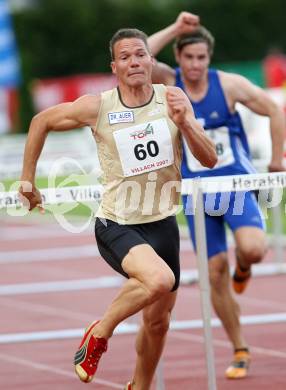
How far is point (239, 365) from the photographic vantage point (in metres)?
8.62

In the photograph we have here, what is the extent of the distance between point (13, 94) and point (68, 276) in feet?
90.7

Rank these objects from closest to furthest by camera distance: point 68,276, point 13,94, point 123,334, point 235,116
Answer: point 235,116 < point 123,334 < point 68,276 < point 13,94

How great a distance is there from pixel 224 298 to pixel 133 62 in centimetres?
256

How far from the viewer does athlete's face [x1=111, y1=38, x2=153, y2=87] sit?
683 cm

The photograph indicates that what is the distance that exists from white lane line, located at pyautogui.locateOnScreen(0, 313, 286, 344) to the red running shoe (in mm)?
3625

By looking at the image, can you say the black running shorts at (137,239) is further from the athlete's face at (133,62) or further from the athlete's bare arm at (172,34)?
the athlete's bare arm at (172,34)

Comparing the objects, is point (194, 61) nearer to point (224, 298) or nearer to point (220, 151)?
point (220, 151)

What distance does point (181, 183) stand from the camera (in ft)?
23.6

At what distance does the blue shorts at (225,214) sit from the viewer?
873 cm

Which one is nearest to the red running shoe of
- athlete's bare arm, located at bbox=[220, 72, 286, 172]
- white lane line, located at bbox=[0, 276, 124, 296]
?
athlete's bare arm, located at bbox=[220, 72, 286, 172]

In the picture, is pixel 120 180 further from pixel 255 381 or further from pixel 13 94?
pixel 13 94

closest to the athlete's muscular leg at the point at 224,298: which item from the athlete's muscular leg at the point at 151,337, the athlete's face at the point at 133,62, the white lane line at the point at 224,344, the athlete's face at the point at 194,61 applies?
the white lane line at the point at 224,344

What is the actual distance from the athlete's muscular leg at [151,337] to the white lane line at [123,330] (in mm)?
3289

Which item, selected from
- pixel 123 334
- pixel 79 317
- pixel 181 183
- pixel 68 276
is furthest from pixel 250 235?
pixel 68 276
